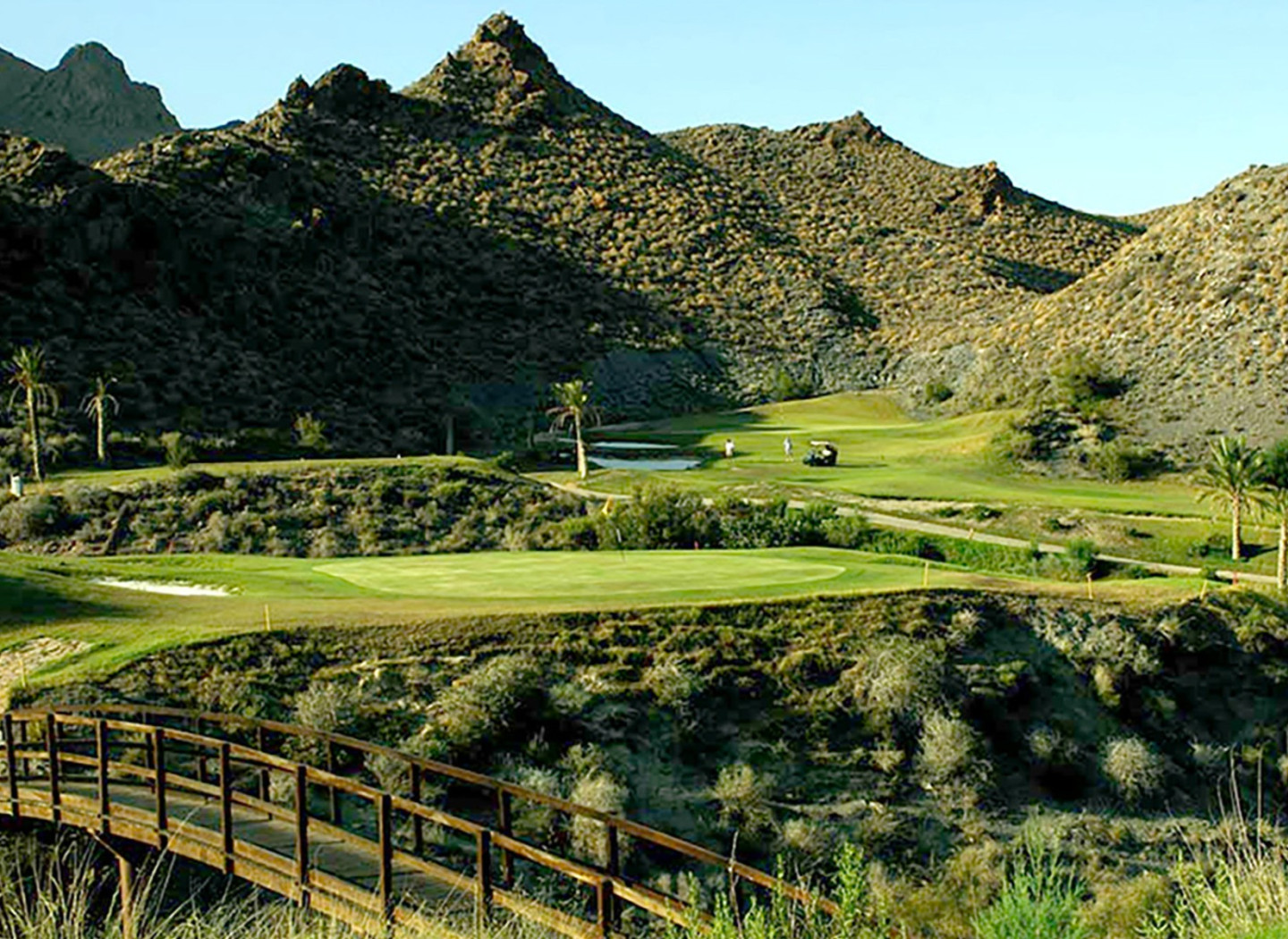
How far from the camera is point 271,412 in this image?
74.3m

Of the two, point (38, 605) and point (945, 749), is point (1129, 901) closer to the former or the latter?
point (945, 749)

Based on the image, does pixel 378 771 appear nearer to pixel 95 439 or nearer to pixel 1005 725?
pixel 1005 725

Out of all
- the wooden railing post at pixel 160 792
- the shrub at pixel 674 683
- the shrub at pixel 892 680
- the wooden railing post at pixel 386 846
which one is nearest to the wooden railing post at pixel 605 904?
the wooden railing post at pixel 386 846

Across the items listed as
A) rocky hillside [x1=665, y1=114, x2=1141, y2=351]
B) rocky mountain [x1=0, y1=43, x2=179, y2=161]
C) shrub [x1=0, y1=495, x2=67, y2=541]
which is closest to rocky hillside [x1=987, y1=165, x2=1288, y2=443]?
rocky hillside [x1=665, y1=114, x2=1141, y2=351]

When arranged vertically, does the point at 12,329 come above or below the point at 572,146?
below

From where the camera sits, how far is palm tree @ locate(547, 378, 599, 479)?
73.6 meters

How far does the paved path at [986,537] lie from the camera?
4494cm

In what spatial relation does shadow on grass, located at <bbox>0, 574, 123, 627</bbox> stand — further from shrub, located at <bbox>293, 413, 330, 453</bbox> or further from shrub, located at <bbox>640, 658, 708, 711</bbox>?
shrub, located at <bbox>293, 413, 330, 453</bbox>

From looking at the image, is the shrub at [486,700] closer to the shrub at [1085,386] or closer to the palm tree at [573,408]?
the palm tree at [573,408]

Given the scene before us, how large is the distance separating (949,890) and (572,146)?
119 m

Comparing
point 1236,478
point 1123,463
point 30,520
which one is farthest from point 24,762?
point 1123,463

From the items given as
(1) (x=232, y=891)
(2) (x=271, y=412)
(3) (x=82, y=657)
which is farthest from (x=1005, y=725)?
(2) (x=271, y=412)

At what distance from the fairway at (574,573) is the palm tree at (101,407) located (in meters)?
27.7

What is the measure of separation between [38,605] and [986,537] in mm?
33674
